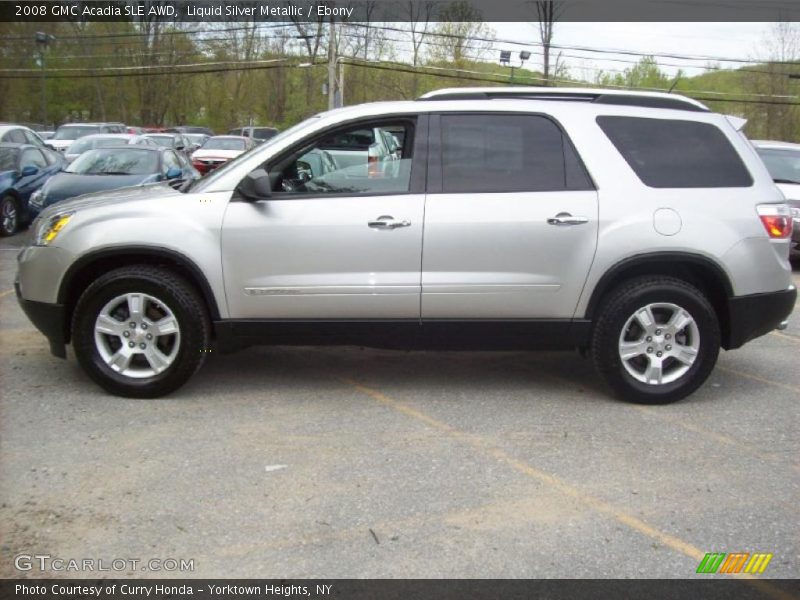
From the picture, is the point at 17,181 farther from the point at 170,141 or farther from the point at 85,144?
the point at 170,141

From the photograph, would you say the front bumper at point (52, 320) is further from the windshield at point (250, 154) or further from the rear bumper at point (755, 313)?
the rear bumper at point (755, 313)

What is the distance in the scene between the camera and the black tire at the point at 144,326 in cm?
483

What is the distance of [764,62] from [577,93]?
43.2 meters

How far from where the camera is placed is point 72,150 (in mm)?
18375

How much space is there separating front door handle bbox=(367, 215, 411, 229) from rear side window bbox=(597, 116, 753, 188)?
4.88ft

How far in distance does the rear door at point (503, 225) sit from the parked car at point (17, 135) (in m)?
11.6

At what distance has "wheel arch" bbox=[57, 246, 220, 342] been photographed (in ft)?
15.8

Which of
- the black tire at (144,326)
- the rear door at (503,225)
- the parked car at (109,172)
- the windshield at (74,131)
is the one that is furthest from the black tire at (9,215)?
the windshield at (74,131)

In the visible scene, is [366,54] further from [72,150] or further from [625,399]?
[625,399]

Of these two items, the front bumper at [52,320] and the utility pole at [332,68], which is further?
the utility pole at [332,68]

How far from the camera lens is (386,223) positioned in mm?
4785

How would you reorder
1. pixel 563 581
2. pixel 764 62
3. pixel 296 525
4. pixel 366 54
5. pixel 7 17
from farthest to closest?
pixel 366 54 < pixel 764 62 < pixel 7 17 < pixel 296 525 < pixel 563 581

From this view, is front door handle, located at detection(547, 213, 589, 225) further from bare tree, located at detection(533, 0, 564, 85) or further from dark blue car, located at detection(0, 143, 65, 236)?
bare tree, located at detection(533, 0, 564, 85)

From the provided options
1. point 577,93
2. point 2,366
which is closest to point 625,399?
point 577,93
